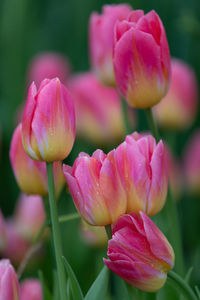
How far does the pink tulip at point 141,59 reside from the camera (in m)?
0.72

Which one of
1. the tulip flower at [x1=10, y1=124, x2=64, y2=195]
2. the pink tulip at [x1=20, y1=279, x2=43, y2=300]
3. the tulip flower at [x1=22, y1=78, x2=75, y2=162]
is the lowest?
the pink tulip at [x1=20, y1=279, x2=43, y2=300]

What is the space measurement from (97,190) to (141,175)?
4cm

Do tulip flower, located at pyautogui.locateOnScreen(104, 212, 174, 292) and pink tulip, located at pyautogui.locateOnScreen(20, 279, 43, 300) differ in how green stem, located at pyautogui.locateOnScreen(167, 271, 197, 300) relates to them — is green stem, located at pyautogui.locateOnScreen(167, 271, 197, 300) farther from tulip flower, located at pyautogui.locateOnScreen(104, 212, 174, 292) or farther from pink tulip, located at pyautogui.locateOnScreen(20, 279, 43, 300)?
pink tulip, located at pyautogui.locateOnScreen(20, 279, 43, 300)

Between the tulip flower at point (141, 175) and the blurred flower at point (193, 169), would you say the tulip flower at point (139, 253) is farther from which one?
the blurred flower at point (193, 169)

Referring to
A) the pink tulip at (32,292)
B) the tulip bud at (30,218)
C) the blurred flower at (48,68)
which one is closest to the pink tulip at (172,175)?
the tulip bud at (30,218)

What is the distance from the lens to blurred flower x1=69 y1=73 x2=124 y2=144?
5.11ft

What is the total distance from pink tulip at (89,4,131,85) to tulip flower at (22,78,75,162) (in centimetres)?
33

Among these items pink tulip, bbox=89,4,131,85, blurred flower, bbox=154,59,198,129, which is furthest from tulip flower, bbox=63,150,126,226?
blurred flower, bbox=154,59,198,129

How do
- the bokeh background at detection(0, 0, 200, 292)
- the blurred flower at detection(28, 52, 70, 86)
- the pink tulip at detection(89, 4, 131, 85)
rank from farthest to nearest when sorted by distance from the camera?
the blurred flower at detection(28, 52, 70, 86), the bokeh background at detection(0, 0, 200, 292), the pink tulip at detection(89, 4, 131, 85)

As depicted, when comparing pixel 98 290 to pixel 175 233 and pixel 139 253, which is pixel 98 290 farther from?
pixel 175 233

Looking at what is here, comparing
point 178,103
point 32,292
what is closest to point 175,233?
point 32,292

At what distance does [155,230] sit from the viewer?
0.59 m

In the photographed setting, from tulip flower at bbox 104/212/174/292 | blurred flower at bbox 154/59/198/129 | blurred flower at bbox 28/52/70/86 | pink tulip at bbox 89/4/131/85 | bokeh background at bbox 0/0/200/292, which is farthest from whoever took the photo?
blurred flower at bbox 28/52/70/86

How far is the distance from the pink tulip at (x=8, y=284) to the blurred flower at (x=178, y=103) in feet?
2.93
